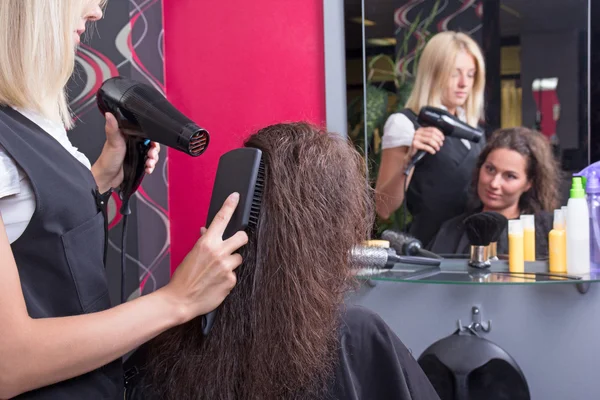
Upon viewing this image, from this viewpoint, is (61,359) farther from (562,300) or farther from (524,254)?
(562,300)

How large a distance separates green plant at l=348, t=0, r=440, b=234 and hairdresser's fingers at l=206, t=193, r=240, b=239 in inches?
51.3

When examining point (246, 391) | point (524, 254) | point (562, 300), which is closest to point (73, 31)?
point (246, 391)

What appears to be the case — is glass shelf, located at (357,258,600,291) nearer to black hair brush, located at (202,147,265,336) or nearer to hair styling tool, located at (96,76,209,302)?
hair styling tool, located at (96,76,209,302)

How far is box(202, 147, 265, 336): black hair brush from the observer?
3.61ft

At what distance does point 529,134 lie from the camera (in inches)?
86.0

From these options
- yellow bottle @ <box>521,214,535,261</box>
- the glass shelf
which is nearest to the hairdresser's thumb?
the glass shelf

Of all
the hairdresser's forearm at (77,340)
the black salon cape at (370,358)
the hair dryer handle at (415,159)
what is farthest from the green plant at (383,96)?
the hairdresser's forearm at (77,340)

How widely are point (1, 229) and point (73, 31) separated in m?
0.44

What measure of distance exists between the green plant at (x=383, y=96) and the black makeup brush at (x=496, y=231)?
30 cm

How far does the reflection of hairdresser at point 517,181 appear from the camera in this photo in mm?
2184

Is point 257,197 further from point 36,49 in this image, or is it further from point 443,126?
point 443,126

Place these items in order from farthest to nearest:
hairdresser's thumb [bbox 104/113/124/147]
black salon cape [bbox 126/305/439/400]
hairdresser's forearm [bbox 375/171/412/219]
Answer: hairdresser's forearm [bbox 375/171/412/219] → hairdresser's thumb [bbox 104/113/124/147] → black salon cape [bbox 126/305/439/400]

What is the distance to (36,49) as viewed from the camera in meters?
1.11

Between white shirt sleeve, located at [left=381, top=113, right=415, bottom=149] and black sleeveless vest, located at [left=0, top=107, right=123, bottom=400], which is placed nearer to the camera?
black sleeveless vest, located at [left=0, top=107, right=123, bottom=400]
